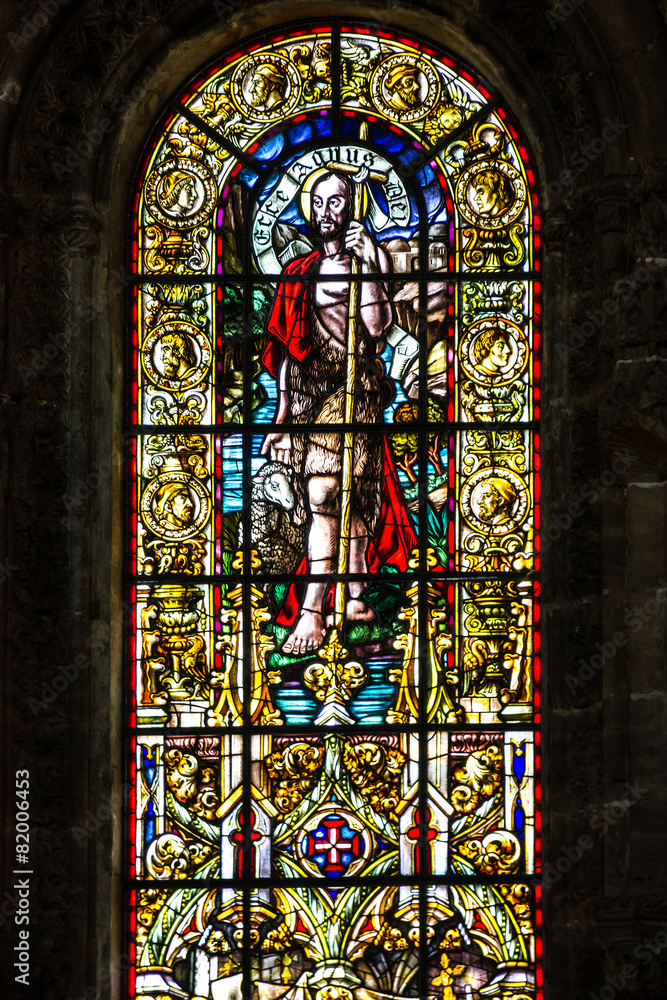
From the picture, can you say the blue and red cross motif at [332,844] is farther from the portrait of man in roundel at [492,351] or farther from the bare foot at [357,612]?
the portrait of man in roundel at [492,351]

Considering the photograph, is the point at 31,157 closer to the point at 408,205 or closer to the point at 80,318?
the point at 80,318

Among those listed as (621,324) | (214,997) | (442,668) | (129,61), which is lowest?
(214,997)

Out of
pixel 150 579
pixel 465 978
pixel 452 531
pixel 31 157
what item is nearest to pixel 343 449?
pixel 452 531

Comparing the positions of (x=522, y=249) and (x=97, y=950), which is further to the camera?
(x=522, y=249)

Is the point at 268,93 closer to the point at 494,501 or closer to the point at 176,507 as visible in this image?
the point at 176,507

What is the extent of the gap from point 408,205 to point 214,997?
13.0 feet

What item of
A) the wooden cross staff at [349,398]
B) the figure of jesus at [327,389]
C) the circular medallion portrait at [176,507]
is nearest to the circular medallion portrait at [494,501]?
the figure of jesus at [327,389]

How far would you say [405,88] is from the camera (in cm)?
756

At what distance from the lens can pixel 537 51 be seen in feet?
23.9

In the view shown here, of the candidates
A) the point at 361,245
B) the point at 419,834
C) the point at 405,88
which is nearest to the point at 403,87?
the point at 405,88

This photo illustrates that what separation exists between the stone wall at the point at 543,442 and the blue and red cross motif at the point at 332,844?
913 millimetres

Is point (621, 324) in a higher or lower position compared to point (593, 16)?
lower

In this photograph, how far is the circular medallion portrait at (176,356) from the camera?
7402mm

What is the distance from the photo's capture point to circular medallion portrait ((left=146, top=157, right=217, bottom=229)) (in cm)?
750
